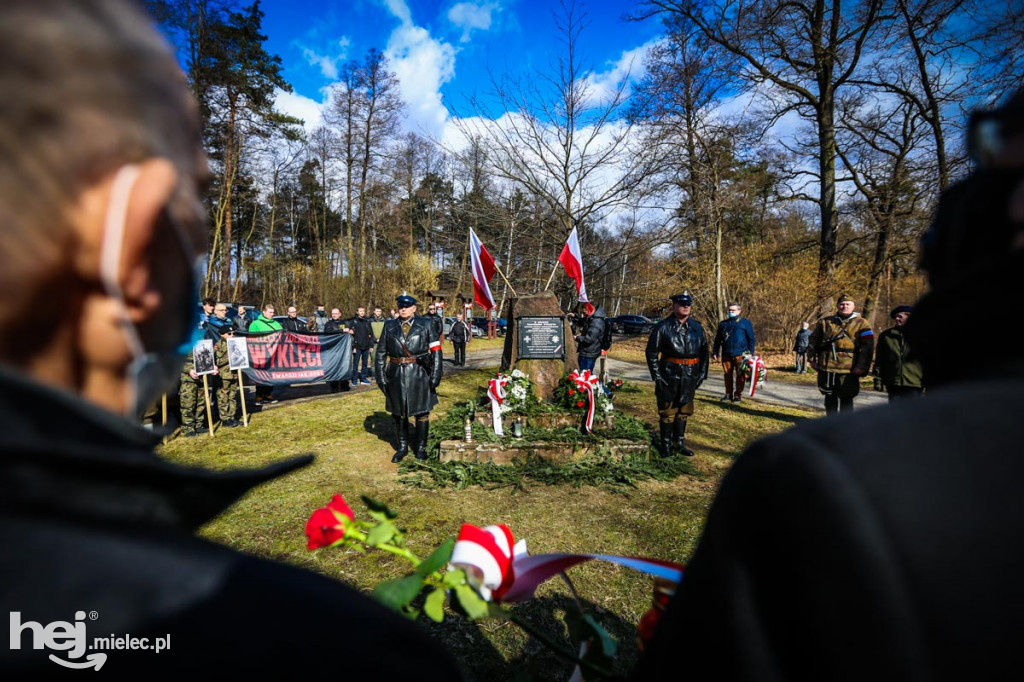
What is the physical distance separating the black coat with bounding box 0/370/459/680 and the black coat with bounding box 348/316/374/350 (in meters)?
12.2

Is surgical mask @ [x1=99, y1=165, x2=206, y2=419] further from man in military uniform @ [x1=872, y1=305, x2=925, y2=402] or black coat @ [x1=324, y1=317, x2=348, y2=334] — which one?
black coat @ [x1=324, y1=317, x2=348, y2=334]

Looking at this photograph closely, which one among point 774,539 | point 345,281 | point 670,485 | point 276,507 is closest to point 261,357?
point 276,507

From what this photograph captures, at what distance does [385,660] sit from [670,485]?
5309 mm

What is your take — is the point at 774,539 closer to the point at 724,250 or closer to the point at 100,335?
the point at 100,335

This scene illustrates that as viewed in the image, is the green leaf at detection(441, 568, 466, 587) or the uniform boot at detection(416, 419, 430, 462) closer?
the green leaf at detection(441, 568, 466, 587)

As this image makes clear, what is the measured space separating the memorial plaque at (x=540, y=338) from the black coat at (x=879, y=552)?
7266mm

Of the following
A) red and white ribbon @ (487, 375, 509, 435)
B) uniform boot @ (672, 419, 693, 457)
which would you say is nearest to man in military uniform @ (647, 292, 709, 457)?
uniform boot @ (672, 419, 693, 457)

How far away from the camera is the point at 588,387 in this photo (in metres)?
6.61

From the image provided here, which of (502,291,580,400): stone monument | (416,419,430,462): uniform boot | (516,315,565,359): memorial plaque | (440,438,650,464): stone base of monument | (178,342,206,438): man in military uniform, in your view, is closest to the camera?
(440,438,650,464): stone base of monument

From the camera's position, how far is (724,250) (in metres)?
20.7

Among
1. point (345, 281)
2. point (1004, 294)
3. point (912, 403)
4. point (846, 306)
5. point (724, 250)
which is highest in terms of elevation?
point (724, 250)

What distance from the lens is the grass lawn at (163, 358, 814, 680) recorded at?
2838 millimetres

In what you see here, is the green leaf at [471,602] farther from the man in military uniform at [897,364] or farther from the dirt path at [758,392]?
the dirt path at [758,392]

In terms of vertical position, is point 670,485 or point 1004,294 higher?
point 1004,294
